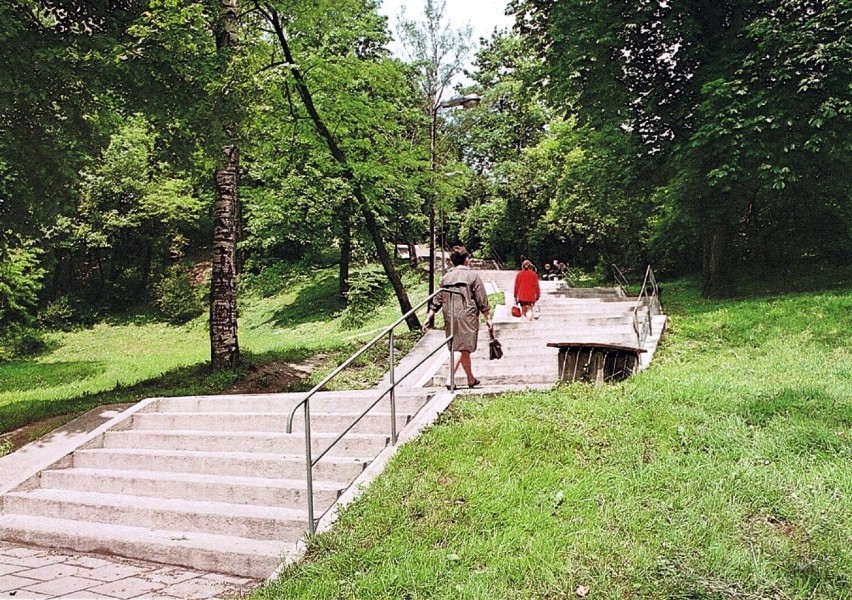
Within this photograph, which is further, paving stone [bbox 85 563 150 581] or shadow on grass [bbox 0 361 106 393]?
shadow on grass [bbox 0 361 106 393]

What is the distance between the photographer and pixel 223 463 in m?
6.16

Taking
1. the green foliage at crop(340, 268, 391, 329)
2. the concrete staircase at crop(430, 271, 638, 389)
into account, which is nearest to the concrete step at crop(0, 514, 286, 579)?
the concrete staircase at crop(430, 271, 638, 389)

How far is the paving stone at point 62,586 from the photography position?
440cm

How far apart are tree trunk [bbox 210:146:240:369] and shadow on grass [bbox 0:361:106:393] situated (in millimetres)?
6539

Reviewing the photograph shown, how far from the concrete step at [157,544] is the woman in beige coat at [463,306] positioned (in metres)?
3.42

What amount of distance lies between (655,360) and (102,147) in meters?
8.83

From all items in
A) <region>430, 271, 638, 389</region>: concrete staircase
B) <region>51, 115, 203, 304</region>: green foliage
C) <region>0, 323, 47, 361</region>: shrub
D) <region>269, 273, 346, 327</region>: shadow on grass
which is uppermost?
<region>51, 115, 203, 304</region>: green foliage

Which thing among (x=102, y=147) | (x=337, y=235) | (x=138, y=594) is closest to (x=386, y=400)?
(x=138, y=594)

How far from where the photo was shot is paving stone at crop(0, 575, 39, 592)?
14.7ft

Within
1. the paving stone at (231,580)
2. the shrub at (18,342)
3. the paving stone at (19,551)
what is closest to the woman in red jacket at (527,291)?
the paving stone at (231,580)

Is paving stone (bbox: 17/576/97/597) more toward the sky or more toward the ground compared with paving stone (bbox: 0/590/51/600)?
more toward the ground

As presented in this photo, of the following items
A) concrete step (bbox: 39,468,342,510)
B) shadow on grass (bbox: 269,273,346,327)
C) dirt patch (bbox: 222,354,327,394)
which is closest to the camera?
concrete step (bbox: 39,468,342,510)

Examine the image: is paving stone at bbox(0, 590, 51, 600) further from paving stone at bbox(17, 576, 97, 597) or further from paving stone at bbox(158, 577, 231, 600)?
paving stone at bbox(158, 577, 231, 600)

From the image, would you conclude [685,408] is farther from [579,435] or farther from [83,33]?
[83,33]
